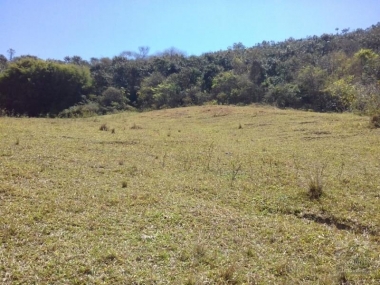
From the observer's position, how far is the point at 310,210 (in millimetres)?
5645

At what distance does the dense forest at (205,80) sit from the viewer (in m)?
30.0

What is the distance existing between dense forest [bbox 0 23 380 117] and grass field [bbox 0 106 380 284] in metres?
18.7

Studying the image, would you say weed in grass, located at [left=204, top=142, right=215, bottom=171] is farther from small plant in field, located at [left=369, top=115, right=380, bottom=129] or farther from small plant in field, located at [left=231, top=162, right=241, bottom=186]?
small plant in field, located at [left=369, top=115, right=380, bottom=129]

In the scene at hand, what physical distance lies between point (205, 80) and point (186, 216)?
36.1 metres

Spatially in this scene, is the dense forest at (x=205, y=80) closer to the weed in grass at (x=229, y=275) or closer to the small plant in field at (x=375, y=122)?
the small plant in field at (x=375, y=122)

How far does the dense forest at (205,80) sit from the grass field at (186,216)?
18.7 meters

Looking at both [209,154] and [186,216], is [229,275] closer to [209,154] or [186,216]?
[186,216]

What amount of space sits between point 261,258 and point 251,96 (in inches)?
1191

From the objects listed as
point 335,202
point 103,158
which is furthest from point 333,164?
point 103,158

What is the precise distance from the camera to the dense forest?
30.0 metres

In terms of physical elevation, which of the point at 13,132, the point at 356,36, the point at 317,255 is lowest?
the point at 317,255

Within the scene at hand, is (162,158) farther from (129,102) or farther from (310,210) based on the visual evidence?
(129,102)

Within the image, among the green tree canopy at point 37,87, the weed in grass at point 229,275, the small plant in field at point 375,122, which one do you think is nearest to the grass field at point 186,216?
the weed in grass at point 229,275

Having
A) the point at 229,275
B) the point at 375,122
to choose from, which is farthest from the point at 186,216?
the point at 375,122
